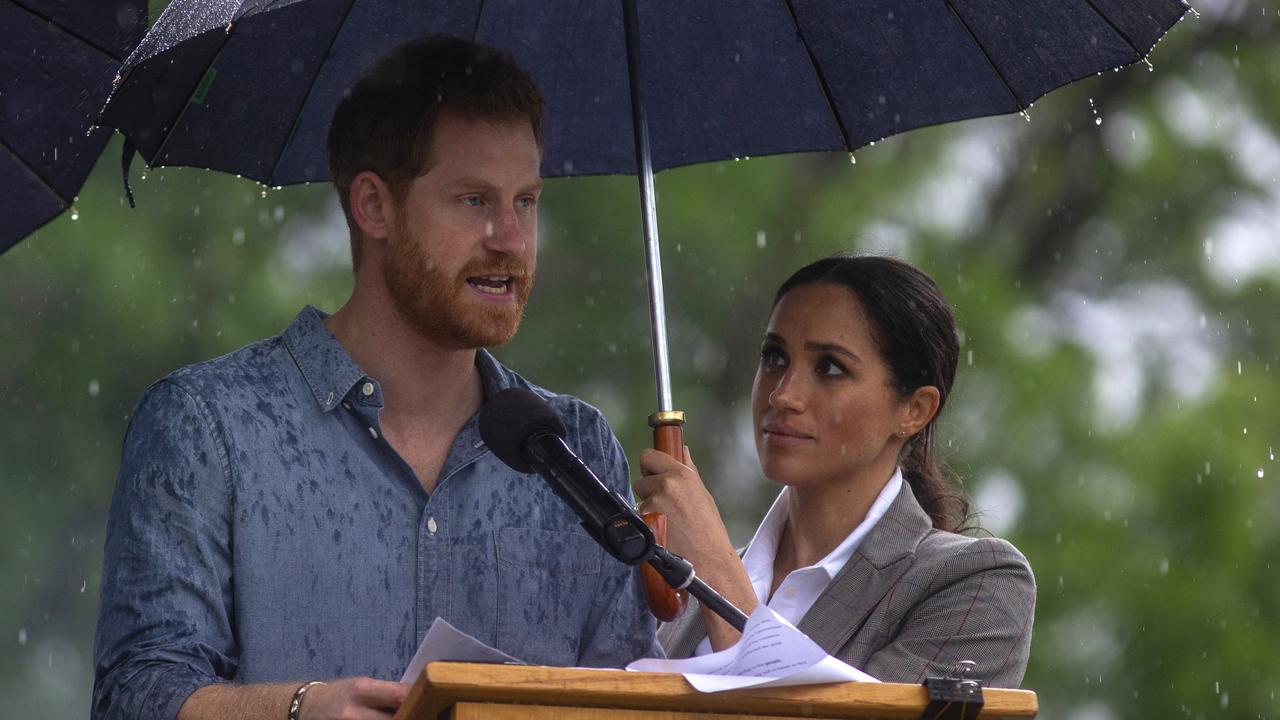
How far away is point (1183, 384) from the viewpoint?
403 inches

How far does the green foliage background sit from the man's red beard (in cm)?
544

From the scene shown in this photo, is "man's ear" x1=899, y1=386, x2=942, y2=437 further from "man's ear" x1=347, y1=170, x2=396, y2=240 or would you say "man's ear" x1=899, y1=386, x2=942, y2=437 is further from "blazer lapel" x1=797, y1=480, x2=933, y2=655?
"man's ear" x1=347, y1=170, x2=396, y2=240

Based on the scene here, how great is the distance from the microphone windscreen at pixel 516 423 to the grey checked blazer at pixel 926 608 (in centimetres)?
126

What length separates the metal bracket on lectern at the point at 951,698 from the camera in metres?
2.51

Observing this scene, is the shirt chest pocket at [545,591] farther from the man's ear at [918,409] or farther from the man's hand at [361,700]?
the man's ear at [918,409]

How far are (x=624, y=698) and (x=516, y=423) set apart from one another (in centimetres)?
62

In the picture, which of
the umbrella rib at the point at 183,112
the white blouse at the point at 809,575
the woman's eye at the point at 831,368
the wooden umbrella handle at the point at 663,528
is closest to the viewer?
the wooden umbrella handle at the point at 663,528

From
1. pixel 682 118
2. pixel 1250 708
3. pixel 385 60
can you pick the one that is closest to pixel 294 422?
pixel 385 60

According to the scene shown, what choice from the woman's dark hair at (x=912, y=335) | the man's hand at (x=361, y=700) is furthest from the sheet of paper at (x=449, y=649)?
the woman's dark hair at (x=912, y=335)

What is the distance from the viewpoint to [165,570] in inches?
124

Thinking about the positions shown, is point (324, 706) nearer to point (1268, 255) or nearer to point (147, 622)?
point (147, 622)

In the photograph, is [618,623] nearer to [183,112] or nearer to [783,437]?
[783,437]

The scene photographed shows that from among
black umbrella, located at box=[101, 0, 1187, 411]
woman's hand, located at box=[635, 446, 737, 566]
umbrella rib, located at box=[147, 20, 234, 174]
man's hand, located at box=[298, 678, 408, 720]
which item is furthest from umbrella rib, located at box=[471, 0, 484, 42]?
man's hand, located at box=[298, 678, 408, 720]

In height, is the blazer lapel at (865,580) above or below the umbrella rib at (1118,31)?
below
